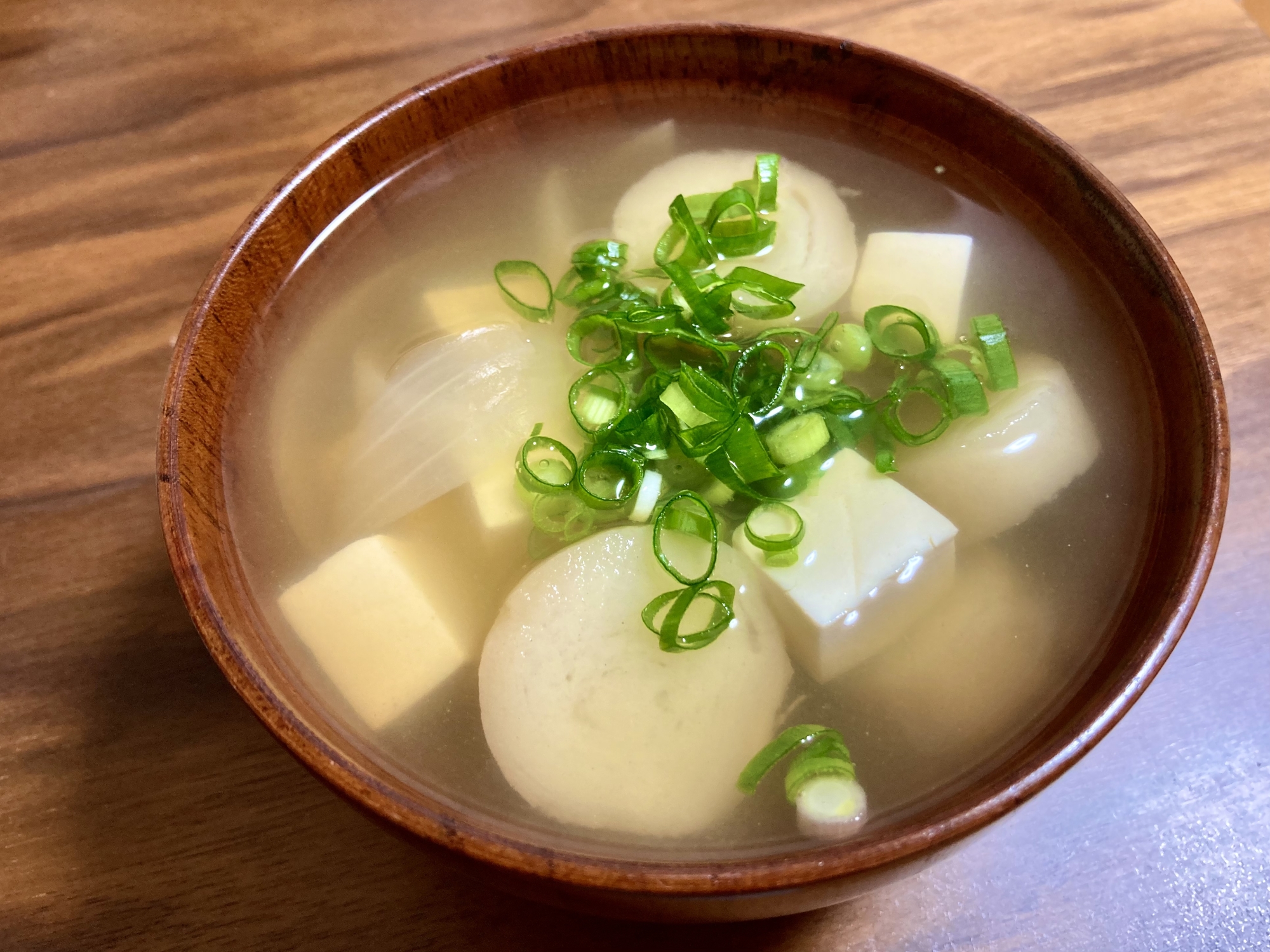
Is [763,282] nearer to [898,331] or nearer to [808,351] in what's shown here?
[808,351]

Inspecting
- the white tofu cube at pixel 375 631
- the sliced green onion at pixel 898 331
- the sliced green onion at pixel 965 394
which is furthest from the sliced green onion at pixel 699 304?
the white tofu cube at pixel 375 631

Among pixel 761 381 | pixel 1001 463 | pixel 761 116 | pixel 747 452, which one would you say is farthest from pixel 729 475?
pixel 761 116

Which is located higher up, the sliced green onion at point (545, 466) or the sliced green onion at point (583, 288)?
the sliced green onion at point (583, 288)

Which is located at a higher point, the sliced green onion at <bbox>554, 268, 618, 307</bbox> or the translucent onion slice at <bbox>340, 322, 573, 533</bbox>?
the sliced green onion at <bbox>554, 268, 618, 307</bbox>

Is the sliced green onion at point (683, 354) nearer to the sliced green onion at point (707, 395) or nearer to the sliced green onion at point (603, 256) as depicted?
the sliced green onion at point (707, 395)

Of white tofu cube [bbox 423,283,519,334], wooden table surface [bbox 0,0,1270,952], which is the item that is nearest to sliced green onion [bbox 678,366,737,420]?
white tofu cube [bbox 423,283,519,334]

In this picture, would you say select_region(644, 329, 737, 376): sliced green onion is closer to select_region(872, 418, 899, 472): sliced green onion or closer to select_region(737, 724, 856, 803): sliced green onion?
select_region(872, 418, 899, 472): sliced green onion
